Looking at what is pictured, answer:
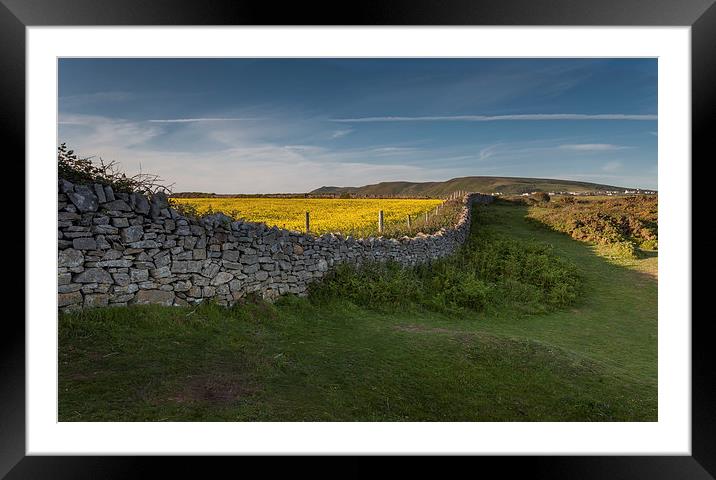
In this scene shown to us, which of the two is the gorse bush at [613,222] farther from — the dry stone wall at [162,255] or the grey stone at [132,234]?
the grey stone at [132,234]

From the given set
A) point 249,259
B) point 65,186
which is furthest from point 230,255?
point 65,186

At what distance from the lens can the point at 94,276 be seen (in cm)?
428

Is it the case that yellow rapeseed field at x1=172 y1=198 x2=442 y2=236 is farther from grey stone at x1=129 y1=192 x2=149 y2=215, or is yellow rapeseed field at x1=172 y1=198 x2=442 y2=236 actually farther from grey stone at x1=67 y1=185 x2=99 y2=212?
grey stone at x1=67 y1=185 x2=99 y2=212

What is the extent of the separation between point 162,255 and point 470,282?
19.8 feet

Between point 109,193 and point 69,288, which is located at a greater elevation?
point 109,193

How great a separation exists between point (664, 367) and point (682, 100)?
166cm

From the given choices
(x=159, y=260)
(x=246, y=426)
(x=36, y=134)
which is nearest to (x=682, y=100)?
(x=246, y=426)

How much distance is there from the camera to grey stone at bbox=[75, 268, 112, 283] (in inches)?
166

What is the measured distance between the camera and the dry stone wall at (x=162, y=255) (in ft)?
13.9

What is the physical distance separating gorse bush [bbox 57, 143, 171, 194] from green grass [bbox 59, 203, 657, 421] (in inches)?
60.2

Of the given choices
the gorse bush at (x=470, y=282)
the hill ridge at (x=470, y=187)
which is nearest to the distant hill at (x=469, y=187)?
the hill ridge at (x=470, y=187)

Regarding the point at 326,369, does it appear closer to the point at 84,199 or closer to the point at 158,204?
the point at 158,204

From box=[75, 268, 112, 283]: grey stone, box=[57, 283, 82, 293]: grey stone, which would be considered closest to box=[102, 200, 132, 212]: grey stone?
box=[75, 268, 112, 283]: grey stone
